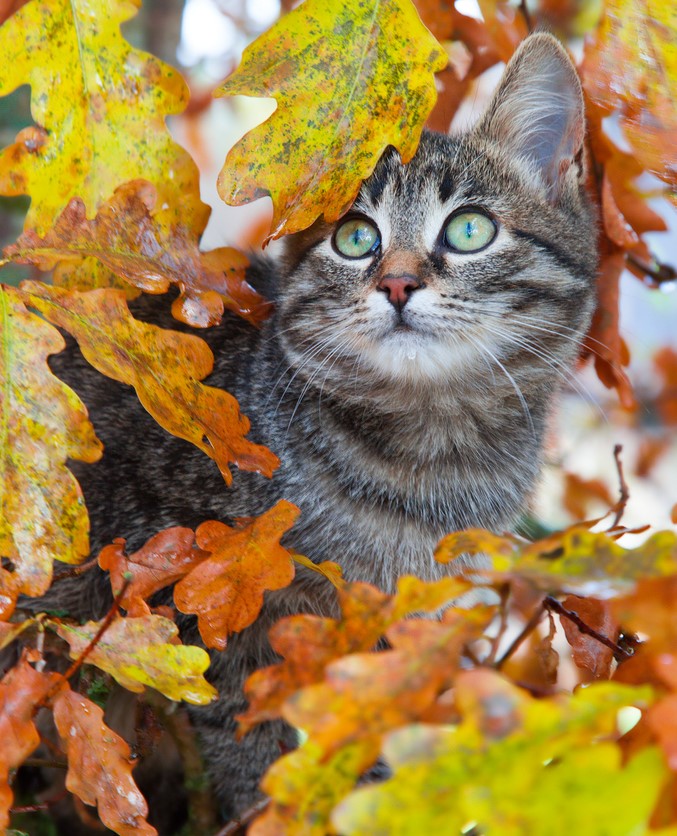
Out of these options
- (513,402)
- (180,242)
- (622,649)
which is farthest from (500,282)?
(622,649)

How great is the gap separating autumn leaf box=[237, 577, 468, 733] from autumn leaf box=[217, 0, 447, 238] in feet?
1.89

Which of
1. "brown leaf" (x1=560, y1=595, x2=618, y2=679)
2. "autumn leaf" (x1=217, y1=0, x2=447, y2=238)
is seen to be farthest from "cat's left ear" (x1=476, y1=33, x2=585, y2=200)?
"brown leaf" (x1=560, y1=595, x2=618, y2=679)

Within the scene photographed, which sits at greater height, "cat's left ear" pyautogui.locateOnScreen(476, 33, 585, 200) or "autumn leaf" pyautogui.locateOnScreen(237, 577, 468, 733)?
"cat's left ear" pyautogui.locateOnScreen(476, 33, 585, 200)

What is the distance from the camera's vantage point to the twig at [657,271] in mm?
1940

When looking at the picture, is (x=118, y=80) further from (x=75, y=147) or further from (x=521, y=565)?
(x=521, y=565)

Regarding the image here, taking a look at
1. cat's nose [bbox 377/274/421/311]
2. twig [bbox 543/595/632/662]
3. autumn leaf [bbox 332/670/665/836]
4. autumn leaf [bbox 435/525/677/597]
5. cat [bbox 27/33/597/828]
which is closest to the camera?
autumn leaf [bbox 332/670/665/836]

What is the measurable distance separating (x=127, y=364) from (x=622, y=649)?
0.75 meters

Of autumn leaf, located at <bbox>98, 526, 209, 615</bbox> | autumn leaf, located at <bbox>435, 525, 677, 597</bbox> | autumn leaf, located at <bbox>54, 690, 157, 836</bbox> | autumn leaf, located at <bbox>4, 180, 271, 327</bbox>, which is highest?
autumn leaf, located at <bbox>4, 180, 271, 327</bbox>

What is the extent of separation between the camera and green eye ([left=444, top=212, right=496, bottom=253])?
5.25 ft

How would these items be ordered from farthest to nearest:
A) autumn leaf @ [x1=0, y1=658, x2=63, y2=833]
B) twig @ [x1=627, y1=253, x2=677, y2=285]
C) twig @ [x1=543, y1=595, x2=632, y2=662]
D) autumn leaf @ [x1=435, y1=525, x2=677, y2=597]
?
twig @ [x1=627, y1=253, x2=677, y2=285]
twig @ [x1=543, y1=595, x2=632, y2=662]
autumn leaf @ [x1=0, y1=658, x2=63, y2=833]
autumn leaf @ [x1=435, y1=525, x2=677, y2=597]

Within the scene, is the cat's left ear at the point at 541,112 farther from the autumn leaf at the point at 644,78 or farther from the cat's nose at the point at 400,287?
the autumn leaf at the point at 644,78

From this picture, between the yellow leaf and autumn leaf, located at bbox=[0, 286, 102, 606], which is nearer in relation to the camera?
autumn leaf, located at bbox=[0, 286, 102, 606]

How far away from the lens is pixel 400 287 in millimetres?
1462

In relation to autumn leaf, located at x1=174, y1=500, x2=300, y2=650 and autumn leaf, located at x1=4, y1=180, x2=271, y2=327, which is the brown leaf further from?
autumn leaf, located at x1=4, y1=180, x2=271, y2=327
